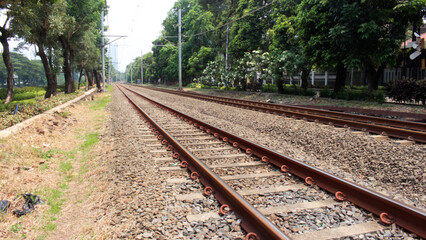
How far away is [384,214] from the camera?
314 centimetres

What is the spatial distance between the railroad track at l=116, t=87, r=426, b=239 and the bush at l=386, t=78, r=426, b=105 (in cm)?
1212

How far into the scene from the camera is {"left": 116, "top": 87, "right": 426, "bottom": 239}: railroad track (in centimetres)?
295

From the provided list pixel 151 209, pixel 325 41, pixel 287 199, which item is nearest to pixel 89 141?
pixel 151 209

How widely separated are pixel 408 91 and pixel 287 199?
1415cm

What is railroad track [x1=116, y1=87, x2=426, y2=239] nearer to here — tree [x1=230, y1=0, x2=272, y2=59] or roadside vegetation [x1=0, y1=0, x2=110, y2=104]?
roadside vegetation [x1=0, y1=0, x2=110, y2=104]

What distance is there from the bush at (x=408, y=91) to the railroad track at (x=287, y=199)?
1212 centimetres

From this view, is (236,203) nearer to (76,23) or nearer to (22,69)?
(76,23)

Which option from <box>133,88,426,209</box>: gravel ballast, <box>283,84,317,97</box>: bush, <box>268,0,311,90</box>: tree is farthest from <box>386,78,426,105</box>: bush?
<box>133,88,426,209</box>: gravel ballast

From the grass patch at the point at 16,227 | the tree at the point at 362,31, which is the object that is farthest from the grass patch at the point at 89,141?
the tree at the point at 362,31

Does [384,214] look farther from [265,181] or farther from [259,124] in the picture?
[259,124]

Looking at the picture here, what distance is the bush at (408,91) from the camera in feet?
44.9

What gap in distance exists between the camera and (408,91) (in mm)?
14414

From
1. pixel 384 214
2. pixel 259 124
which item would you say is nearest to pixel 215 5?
pixel 259 124

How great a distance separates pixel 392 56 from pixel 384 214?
1456 cm
